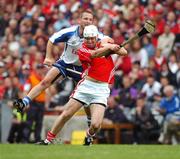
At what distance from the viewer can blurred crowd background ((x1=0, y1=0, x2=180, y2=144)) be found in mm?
19344

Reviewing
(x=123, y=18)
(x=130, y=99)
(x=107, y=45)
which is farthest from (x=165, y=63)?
(x=107, y=45)

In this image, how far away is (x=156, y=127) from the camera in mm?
19250

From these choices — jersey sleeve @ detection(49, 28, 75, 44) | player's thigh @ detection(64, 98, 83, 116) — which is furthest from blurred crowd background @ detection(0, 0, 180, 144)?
player's thigh @ detection(64, 98, 83, 116)

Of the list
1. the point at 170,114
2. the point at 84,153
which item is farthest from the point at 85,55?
the point at 170,114

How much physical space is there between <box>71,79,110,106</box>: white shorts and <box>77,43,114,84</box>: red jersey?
12 cm

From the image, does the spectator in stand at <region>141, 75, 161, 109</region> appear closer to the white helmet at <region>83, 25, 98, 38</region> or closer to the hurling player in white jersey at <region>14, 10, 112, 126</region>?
the hurling player in white jersey at <region>14, 10, 112, 126</region>

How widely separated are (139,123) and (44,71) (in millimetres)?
2708

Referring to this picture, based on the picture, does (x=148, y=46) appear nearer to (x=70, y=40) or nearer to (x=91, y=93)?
(x=70, y=40)

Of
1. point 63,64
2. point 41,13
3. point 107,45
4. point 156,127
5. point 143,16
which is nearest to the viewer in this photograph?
point 107,45

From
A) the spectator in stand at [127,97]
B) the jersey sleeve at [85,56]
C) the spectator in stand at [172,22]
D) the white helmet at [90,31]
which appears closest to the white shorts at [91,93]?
the jersey sleeve at [85,56]

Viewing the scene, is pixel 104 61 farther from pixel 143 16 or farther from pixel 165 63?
pixel 143 16

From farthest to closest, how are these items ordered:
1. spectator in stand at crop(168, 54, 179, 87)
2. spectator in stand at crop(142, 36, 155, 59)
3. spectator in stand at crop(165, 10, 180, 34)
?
1. spectator in stand at crop(165, 10, 180, 34)
2. spectator in stand at crop(142, 36, 155, 59)
3. spectator in stand at crop(168, 54, 179, 87)

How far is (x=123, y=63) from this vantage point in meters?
21.1

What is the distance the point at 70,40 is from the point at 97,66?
158 cm
